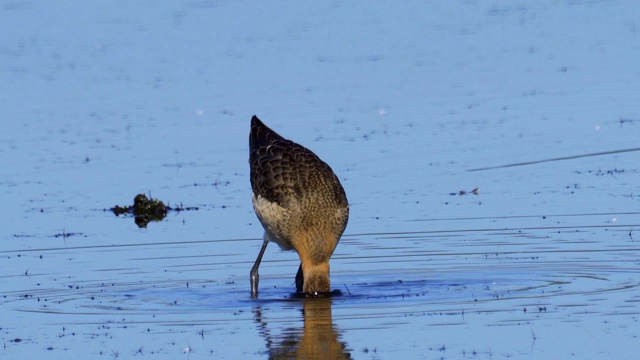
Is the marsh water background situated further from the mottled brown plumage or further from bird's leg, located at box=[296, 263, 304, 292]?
the mottled brown plumage

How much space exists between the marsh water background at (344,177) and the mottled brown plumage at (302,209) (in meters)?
0.33

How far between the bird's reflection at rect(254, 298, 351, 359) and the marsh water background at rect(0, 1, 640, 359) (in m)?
0.03

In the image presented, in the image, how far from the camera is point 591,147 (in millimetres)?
17859

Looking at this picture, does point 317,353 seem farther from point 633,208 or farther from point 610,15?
point 610,15

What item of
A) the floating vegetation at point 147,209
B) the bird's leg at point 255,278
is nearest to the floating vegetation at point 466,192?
the floating vegetation at point 147,209

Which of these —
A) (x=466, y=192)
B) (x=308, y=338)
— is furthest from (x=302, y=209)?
(x=466, y=192)

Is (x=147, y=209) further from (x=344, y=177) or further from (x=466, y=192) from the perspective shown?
(x=466, y=192)

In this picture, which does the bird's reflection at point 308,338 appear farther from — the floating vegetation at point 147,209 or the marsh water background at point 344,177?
the floating vegetation at point 147,209

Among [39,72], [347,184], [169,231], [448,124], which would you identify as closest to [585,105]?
[448,124]

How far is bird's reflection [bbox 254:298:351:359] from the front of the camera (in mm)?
10477

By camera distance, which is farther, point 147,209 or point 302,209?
point 147,209

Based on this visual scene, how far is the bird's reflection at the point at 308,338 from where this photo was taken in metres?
10.5

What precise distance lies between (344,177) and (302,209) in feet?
12.9

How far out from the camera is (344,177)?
56.3 ft
